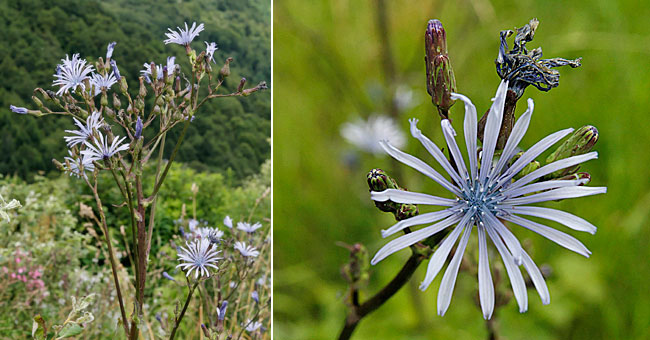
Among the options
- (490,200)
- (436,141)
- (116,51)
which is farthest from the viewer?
(436,141)

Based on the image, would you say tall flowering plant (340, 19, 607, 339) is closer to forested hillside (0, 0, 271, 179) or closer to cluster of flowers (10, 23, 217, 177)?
cluster of flowers (10, 23, 217, 177)

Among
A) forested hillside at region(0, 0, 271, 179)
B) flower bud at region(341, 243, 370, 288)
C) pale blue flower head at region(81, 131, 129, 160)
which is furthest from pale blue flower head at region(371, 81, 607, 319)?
forested hillside at region(0, 0, 271, 179)

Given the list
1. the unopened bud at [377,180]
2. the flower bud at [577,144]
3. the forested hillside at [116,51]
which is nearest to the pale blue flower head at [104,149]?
the unopened bud at [377,180]

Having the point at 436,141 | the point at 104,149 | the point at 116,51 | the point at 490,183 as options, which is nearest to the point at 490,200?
the point at 490,183

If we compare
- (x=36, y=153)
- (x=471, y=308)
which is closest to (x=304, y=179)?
(x=471, y=308)

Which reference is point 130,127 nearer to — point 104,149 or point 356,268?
A: point 104,149

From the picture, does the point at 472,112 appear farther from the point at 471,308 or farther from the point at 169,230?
the point at 169,230
